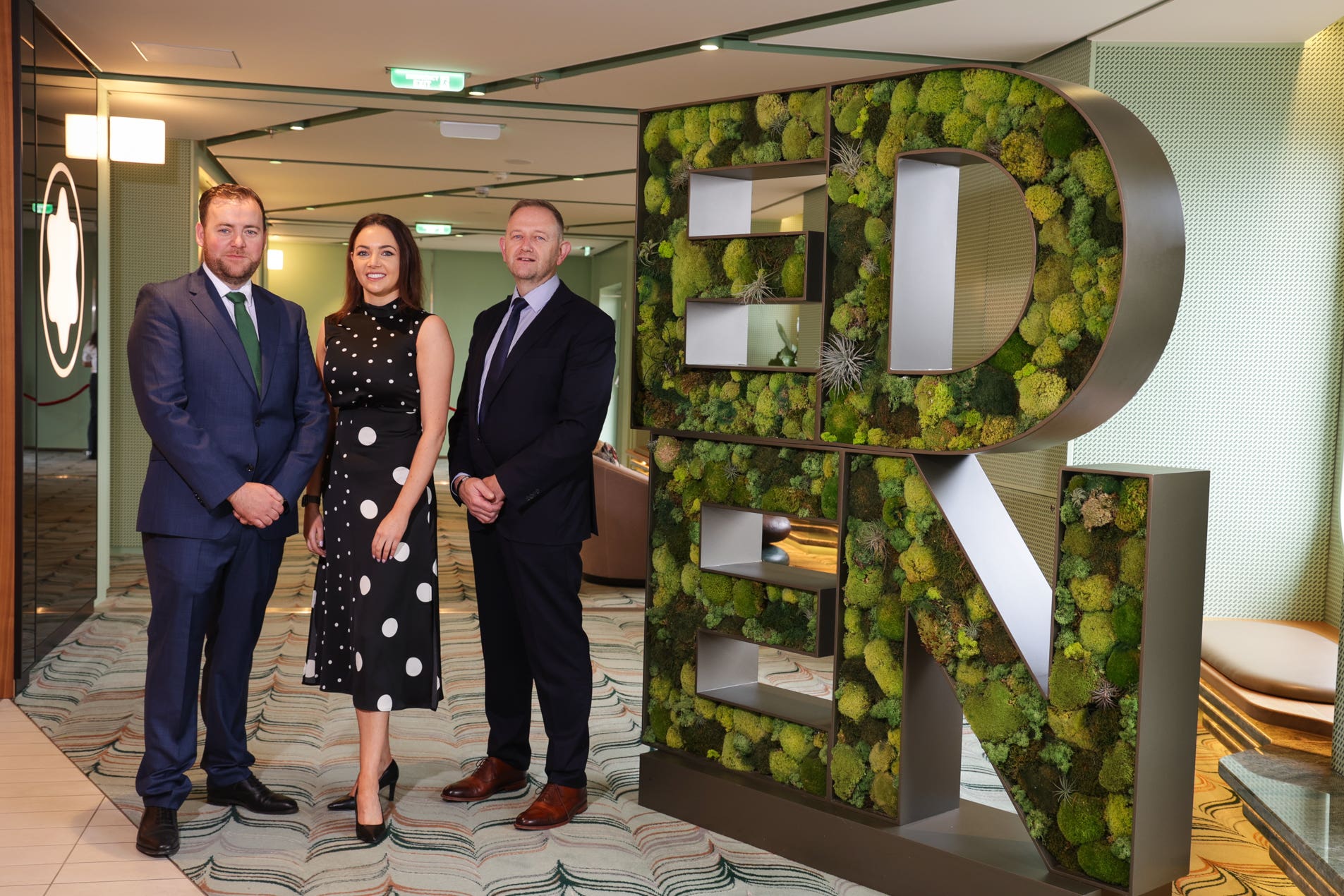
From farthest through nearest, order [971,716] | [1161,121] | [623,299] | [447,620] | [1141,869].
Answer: [623,299]
[447,620]
[1161,121]
[971,716]
[1141,869]

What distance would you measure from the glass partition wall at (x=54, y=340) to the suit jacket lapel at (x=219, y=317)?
204 cm

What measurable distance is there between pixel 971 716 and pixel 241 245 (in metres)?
2.28

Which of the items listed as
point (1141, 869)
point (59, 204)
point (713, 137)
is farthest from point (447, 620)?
point (1141, 869)

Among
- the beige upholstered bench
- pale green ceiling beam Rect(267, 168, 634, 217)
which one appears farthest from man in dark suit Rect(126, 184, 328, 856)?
pale green ceiling beam Rect(267, 168, 634, 217)

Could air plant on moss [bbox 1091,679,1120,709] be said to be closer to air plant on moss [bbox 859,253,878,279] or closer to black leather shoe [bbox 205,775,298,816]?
air plant on moss [bbox 859,253,878,279]

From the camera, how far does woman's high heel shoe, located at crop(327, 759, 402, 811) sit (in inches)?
136

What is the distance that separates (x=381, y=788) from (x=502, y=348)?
4.70 ft

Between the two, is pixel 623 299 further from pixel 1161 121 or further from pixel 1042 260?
pixel 1042 260

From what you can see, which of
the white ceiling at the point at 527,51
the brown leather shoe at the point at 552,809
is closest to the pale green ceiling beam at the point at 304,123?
the white ceiling at the point at 527,51

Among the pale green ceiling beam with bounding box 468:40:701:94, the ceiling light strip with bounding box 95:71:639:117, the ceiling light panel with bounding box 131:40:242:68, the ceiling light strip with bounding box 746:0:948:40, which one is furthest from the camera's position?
the ceiling light strip with bounding box 95:71:639:117

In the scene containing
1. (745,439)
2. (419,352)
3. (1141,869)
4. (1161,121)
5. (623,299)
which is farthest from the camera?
(623,299)

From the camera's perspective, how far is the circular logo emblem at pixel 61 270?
5031 millimetres

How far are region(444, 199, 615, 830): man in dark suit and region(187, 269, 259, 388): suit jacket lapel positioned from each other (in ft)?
1.94

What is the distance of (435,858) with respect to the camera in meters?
3.11
